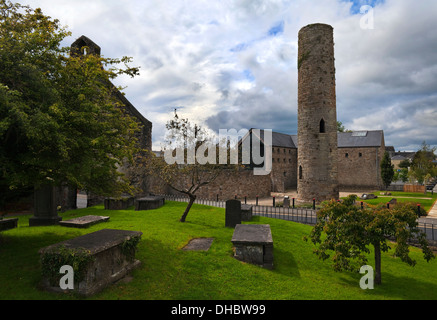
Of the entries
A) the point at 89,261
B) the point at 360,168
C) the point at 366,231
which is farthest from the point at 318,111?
the point at 360,168

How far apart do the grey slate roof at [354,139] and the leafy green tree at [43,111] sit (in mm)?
36902

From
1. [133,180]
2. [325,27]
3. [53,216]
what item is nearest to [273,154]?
[325,27]

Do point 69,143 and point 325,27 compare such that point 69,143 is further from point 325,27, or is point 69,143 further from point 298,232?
point 325,27

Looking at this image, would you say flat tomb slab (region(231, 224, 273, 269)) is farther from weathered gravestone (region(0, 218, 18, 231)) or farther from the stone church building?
the stone church building

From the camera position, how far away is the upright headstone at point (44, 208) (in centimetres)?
1147

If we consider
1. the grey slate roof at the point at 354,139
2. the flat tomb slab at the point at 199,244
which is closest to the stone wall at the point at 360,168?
the grey slate roof at the point at 354,139

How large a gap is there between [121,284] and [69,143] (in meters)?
3.84

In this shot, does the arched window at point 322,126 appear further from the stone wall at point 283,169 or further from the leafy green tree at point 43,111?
the stone wall at point 283,169

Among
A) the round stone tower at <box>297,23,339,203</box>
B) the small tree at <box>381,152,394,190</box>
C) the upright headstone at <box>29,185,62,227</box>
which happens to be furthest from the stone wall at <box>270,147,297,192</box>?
the upright headstone at <box>29,185,62,227</box>

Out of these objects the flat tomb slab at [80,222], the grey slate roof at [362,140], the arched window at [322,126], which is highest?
the grey slate roof at [362,140]

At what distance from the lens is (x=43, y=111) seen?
661cm

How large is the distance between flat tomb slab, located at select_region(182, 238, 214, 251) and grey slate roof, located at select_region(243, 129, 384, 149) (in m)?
34.3

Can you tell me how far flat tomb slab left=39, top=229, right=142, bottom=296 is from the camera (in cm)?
548
